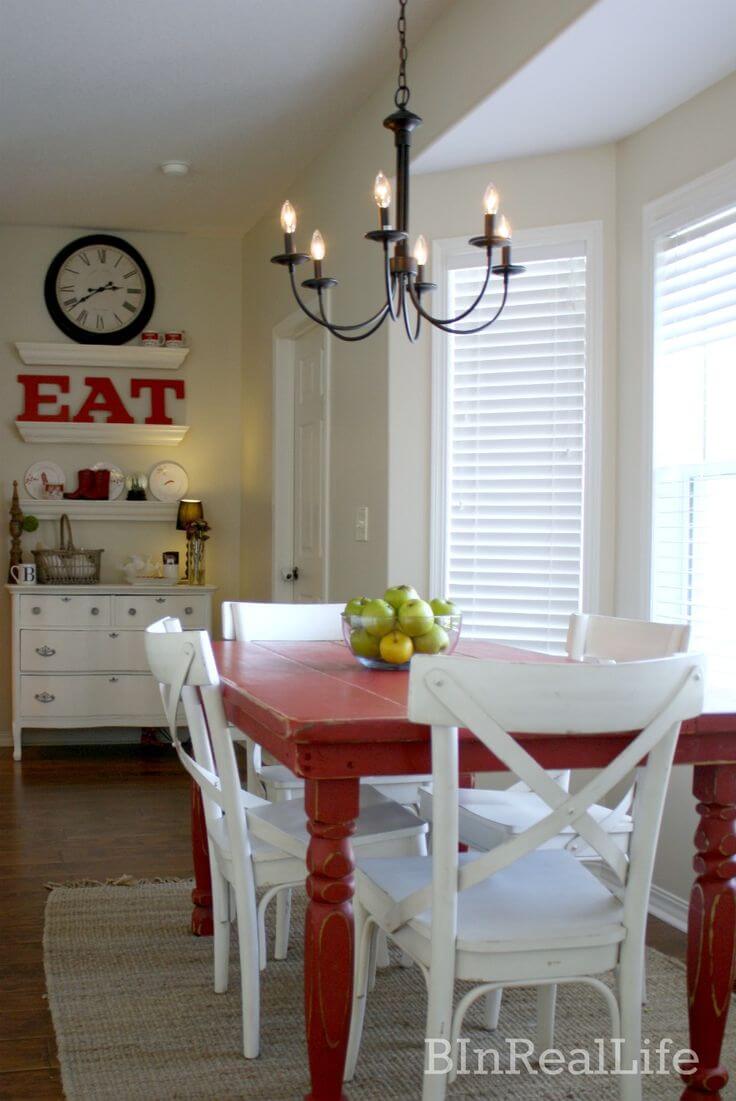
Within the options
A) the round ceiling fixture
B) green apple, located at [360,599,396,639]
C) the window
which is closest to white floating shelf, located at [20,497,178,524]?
the round ceiling fixture

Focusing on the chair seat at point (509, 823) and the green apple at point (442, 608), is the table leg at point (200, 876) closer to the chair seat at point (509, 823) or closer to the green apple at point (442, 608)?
the chair seat at point (509, 823)

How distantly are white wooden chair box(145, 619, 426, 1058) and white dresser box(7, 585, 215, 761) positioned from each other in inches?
128

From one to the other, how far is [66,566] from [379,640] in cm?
374

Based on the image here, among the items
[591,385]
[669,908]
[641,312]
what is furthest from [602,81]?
[669,908]

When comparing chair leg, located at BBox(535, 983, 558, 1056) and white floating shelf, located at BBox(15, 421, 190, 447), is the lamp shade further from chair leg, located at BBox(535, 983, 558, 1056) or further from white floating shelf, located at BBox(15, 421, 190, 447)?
chair leg, located at BBox(535, 983, 558, 1056)

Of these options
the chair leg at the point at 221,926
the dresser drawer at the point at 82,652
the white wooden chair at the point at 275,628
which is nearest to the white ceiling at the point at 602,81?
the white wooden chair at the point at 275,628

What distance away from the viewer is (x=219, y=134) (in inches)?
184

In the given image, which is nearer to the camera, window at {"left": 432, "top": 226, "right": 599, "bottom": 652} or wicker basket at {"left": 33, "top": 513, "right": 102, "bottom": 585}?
window at {"left": 432, "top": 226, "right": 599, "bottom": 652}

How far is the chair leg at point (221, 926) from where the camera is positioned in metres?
2.55

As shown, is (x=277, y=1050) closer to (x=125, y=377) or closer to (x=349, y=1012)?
(x=349, y=1012)

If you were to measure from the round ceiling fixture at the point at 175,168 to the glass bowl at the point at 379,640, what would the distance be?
3.19 meters

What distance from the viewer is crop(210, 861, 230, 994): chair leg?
2.55 m

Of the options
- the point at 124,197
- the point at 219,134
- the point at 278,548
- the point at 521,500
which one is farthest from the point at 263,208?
the point at 521,500

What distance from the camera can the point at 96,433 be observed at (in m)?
5.99
